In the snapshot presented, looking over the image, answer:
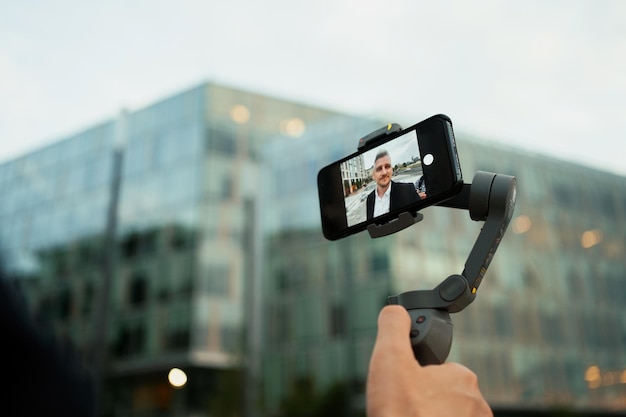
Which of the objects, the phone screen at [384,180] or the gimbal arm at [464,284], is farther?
the phone screen at [384,180]

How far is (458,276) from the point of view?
1.34m

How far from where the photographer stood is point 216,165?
29484 mm

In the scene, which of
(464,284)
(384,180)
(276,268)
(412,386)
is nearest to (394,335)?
(412,386)

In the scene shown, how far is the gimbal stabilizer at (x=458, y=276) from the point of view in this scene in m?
1.28

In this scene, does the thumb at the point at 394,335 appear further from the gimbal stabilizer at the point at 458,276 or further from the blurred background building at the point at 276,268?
the blurred background building at the point at 276,268

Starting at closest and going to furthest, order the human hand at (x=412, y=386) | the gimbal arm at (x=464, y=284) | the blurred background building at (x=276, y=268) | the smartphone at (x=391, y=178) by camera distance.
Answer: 1. the human hand at (x=412, y=386)
2. the gimbal arm at (x=464, y=284)
3. the smartphone at (x=391, y=178)
4. the blurred background building at (x=276, y=268)

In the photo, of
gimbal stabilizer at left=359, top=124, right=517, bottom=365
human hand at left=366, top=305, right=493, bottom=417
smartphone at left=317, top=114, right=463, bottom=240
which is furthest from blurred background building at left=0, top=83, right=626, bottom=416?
human hand at left=366, top=305, right=493, bottom=417

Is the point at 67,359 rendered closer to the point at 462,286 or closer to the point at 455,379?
the point at 455,379

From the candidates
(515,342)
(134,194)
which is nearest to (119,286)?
(134,194)

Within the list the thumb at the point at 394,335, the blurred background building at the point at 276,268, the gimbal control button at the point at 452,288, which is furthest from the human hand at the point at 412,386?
the blurred background building at the point at 276,268

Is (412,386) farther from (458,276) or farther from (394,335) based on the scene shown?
(458,276)

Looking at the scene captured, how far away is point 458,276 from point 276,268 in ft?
87.5

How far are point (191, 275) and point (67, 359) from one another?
27918mm

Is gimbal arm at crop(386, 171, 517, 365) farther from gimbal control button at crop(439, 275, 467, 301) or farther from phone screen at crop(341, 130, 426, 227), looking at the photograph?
phone screen at crop(341, 130, 426, 227)
